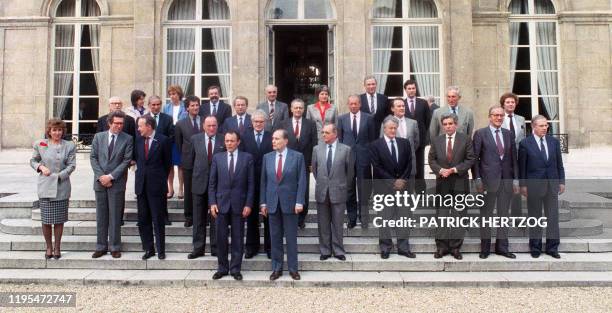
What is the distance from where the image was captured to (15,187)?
979 centimetres

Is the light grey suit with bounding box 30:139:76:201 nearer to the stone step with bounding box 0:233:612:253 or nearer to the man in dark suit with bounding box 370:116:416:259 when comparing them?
the stone step with bounding box 0:233:612:253

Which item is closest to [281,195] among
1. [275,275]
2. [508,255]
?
[275,275]

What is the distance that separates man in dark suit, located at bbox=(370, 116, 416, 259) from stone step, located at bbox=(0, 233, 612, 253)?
0.26 m

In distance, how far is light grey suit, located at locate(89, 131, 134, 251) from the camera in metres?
6.38

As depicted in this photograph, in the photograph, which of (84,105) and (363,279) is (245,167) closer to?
(363,279)

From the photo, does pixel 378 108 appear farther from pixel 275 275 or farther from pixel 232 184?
pixel 275 275

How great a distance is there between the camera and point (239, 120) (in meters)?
7.14

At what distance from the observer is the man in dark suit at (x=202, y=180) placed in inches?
246

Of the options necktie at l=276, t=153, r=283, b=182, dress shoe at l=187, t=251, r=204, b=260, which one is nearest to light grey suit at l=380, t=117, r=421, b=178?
necktie at l=276, t=153, r=283, b=182

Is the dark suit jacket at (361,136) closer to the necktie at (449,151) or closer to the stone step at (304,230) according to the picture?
the stone step at (304,230)

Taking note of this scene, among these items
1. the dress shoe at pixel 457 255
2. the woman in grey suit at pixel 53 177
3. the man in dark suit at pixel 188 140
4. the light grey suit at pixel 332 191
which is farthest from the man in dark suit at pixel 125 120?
the dress shoe at pixel 457 255

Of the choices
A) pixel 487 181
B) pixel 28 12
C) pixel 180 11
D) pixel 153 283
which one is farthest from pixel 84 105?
pixel 487 181

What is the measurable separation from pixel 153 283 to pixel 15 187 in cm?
584

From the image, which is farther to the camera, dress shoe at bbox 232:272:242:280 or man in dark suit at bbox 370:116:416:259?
man in dark suit at bbox 370:116:416:259
